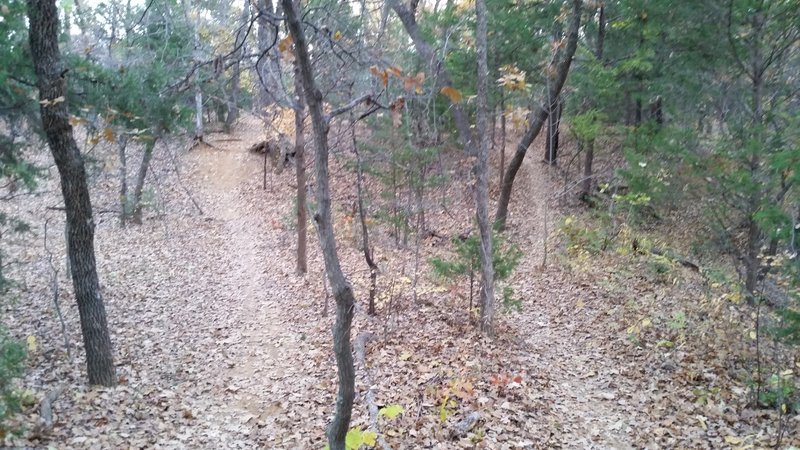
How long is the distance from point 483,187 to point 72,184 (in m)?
5.99

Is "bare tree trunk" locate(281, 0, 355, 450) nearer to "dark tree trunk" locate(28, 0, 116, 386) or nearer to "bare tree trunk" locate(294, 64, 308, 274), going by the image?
"dark tree trunk" locate(28, 0, 116, 386)

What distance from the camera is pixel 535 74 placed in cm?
1708

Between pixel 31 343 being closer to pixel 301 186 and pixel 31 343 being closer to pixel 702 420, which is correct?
pixel 301 186

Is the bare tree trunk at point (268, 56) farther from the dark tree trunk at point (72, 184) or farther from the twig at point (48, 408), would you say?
the twig at point (48, 408)

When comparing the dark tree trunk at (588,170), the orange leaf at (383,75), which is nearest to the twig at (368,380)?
the orange leaf at (383,75)

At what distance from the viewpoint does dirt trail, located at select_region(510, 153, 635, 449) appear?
6.88 metres

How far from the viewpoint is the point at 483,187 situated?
362 inches

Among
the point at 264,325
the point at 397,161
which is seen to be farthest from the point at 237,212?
the point at 264,325

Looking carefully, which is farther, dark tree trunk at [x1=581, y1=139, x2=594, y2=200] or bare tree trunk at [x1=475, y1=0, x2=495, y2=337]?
dark tree trunk at [x1=581, y1=139, x2=594, y2=200]

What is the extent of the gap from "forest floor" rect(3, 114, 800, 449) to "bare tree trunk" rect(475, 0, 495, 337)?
21.7 inches

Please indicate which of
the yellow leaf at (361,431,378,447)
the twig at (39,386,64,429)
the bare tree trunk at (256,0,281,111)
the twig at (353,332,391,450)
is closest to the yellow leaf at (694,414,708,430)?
the twig at (353,332,391,450)

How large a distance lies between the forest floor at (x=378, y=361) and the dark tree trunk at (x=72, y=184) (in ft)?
2.00

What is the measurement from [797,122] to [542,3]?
7290 millimetres

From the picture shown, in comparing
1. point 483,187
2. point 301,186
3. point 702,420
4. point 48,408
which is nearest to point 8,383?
point 48,408
